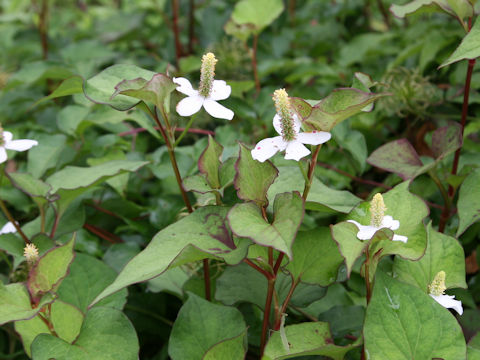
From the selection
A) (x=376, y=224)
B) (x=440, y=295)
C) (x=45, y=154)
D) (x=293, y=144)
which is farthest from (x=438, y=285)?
(x=45, y=154)

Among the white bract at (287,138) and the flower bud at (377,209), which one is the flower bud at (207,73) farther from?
the flower bud at (377,209)

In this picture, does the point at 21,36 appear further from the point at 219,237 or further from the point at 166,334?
the point at 219,237

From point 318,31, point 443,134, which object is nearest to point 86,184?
point 443,134

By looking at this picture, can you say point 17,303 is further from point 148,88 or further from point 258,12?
point 258,12

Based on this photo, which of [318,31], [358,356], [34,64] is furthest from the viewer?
[318,31]

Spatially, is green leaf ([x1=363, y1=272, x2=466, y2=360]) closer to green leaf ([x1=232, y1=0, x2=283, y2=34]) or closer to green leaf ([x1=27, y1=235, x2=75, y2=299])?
green leaf ([x1=27, y1=235, x2=75, y2=299])
